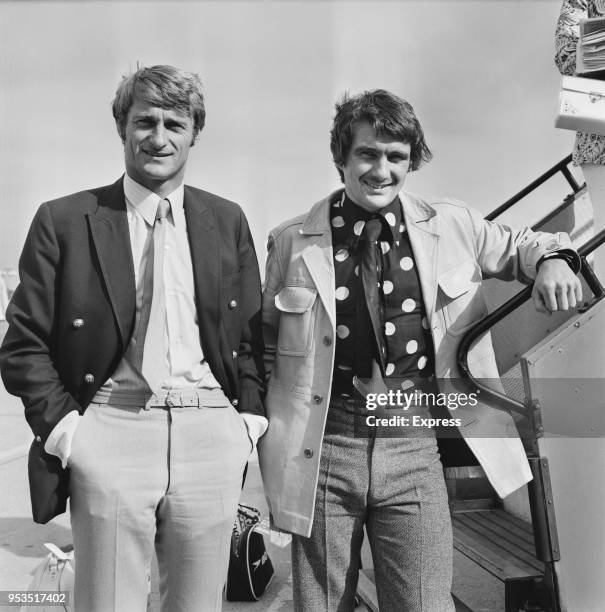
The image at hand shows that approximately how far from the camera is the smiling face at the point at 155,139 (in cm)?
196

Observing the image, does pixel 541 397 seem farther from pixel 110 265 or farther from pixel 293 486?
pixel 110 265

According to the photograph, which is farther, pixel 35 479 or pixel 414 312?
pixel 414 312

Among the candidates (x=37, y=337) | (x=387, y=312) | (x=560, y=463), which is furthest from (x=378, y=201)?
(x=560, y=463)

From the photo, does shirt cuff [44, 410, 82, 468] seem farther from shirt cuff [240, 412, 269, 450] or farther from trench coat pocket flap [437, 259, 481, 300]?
trench coat pocket flap [437, 259, 481, 300]

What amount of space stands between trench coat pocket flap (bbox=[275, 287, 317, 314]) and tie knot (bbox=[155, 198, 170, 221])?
1.54 ft

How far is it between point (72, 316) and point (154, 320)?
0.79 feet

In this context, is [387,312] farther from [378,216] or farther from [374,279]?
[378,216]

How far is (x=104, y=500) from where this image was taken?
6.15 ft

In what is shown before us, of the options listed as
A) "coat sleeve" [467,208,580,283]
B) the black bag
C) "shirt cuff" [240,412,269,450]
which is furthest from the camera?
the black bag

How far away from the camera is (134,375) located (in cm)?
196

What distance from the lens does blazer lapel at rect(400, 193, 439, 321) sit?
6.93 feet

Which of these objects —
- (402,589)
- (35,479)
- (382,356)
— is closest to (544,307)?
(382,356)

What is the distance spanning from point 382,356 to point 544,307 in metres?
0.53

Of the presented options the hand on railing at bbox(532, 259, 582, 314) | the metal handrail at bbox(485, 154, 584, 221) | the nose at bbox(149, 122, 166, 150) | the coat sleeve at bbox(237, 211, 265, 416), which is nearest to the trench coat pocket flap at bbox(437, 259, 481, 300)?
the hand on railing at bbox(532, 259, 582, 314)
